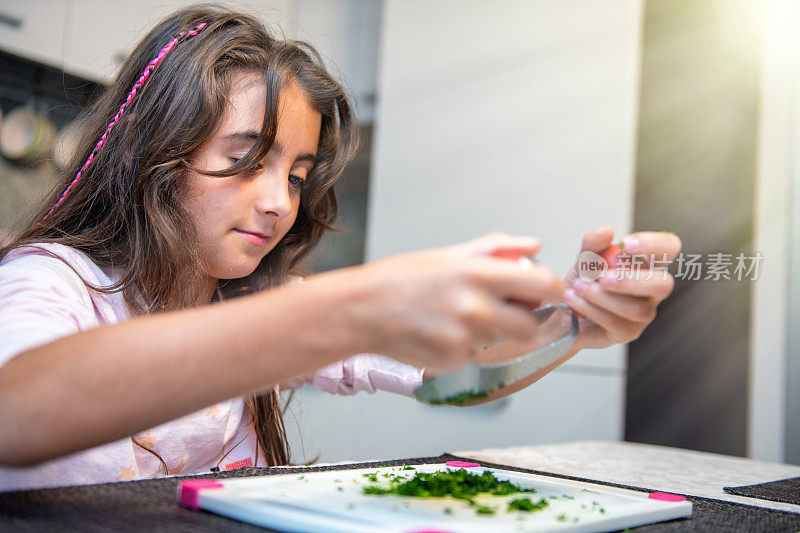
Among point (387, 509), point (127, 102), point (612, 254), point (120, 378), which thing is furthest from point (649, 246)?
point (127, 102)

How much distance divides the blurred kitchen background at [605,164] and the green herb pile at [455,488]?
1.04 metres

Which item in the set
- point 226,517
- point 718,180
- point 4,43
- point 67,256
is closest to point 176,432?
point 67,256

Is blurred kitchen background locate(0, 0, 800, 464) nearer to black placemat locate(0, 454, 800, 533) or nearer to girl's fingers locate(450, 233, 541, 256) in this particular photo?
black placemat locate(0, 454, 800, 533)

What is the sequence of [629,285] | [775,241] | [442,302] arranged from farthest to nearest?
1. [775,241]
2. [629,285]
3. [442,302]

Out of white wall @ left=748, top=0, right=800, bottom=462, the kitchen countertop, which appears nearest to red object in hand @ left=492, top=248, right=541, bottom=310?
the kitchen countertop

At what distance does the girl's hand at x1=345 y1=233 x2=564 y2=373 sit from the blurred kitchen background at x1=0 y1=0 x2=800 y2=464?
1.20 metres

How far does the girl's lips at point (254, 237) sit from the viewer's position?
92 cm

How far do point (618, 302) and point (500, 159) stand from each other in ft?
4.17

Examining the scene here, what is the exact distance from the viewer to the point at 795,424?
5.16 ft

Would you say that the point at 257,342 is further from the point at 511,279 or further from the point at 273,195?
the point at 273,195

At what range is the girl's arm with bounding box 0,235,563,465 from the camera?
0.44 meters

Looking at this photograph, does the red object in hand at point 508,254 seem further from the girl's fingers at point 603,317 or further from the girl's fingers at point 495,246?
the girl's fingers at point 603,317

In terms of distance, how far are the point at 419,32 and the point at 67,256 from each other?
1.49 meters

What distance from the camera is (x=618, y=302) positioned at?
66 cm
